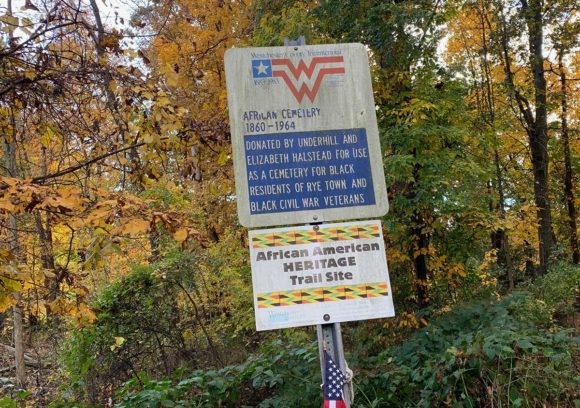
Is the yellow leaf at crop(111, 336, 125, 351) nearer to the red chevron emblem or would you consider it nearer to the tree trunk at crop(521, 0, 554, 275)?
the red chevron emblem

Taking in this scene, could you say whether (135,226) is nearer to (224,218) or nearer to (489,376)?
(489,376)

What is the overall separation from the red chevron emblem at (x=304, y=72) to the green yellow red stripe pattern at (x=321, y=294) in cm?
94

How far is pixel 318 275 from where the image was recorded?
218cm

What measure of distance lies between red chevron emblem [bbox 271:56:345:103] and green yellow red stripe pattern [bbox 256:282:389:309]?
94 cm

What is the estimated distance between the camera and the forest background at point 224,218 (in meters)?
3.49

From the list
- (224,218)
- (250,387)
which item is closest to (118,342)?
(250,387)

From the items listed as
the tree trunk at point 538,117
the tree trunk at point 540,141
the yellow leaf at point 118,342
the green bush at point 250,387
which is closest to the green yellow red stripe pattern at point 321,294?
the green bush at point 250,387

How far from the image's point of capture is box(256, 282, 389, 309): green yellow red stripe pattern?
2.14 meters

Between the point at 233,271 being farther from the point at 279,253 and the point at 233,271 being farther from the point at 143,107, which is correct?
the point at 279,253

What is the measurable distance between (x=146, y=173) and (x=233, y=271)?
482cm

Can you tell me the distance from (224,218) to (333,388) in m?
9.01

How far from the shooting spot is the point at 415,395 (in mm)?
3832

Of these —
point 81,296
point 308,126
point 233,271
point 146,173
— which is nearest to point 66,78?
point 146,173

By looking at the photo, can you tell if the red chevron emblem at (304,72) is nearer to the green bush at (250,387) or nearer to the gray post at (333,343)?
the gray post at (333,343)
